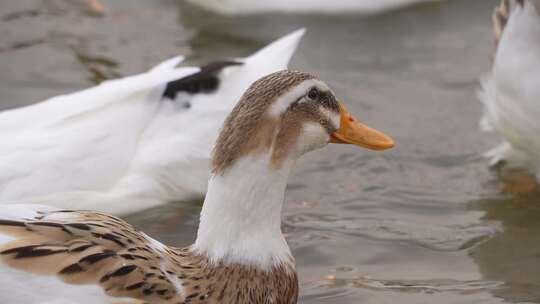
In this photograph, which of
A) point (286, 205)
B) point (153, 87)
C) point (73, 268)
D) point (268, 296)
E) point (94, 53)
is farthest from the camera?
point (94, 53)

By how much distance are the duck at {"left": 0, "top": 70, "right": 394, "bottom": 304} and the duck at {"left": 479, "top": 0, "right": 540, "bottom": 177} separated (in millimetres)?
2050

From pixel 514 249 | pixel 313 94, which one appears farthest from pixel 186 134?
pixel 514 249

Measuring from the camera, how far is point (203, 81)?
6.52 meters

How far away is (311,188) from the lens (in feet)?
22.9

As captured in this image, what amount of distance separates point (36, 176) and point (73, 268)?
1.74 meters

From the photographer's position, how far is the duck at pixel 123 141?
19.4 feet

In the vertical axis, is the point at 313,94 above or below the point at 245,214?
above

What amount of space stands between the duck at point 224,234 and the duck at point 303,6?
4.61 metres

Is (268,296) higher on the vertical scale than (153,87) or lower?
lower

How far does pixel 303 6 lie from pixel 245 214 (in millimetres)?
5023

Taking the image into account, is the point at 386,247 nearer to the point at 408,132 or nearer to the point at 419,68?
the point at 408,132

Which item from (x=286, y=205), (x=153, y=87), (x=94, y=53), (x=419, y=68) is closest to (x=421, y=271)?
(x=286, y=205)

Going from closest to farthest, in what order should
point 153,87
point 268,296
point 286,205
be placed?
1. point 268,296
2. point 153,87
3. point 286,205

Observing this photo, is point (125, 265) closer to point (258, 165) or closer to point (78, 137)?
point (258, 165)
